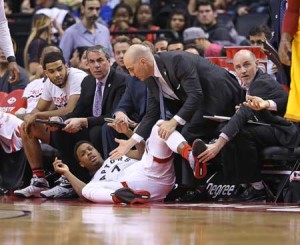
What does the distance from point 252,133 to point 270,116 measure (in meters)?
0.24

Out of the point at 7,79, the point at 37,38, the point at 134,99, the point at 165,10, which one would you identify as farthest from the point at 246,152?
the point at 165,10

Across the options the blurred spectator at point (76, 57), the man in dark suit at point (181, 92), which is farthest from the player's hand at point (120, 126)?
the blurred spectator at point (76, 57)

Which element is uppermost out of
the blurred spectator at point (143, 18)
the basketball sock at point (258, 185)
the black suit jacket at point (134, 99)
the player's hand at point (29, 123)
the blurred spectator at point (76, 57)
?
the blurred spectator at point (143, 18)

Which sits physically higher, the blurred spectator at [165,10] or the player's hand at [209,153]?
the blurred spectator at [165,10]

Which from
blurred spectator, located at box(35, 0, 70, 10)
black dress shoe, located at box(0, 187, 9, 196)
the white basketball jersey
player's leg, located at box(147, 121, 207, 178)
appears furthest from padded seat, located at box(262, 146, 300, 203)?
blurred spectator, located at box(35, 0, 70, 10)

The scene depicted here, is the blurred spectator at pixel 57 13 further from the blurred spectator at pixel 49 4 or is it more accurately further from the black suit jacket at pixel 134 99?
the black suit jacket at pixel 134 99

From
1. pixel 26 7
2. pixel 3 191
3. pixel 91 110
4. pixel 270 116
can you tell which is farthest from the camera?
pixel 26 7

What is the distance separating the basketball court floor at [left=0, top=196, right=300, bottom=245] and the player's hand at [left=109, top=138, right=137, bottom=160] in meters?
0.56

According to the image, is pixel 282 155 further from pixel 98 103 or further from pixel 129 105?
pixel 98 103

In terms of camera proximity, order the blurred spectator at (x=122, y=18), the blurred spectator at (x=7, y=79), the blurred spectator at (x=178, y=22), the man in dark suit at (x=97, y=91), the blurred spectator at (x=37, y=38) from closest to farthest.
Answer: the man in dark suit at (x=97, y=91) → the blurred spectator at (x=7, y=79) → the blurred spectator at (x=37, y=38) → the blurred spectator at (x=178, y=22) → the blurred spectator at (x=122, y=18)

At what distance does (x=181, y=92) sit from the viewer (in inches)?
384

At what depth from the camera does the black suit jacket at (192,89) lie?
375 inches

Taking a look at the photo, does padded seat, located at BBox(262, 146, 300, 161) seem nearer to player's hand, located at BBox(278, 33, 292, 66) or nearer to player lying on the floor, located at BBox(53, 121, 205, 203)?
player lying on the floor, located at BBox(53, 121, 205, 203)

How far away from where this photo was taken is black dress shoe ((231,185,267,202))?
977 cm
